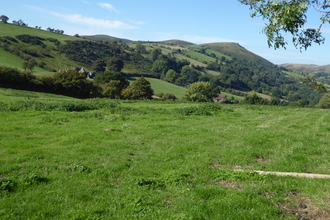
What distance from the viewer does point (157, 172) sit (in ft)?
36.6

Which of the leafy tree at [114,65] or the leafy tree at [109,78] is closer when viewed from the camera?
the leafy tree at [109,78]

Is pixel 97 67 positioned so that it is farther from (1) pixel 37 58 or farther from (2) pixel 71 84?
(2) pixel 71 84

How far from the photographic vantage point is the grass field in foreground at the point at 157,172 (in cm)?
765

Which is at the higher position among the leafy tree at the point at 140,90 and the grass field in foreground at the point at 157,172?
the grass field in foreground at the point at 157,172

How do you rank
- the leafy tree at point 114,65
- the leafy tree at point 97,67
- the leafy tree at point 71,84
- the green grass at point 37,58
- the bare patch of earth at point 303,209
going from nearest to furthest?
the bare patch of earth at point 303,209 < the leafy tree at point 71,84 < the green grass at point 37,58 < the leafy tree at point 97,67 < the leafy tree at point 114,65

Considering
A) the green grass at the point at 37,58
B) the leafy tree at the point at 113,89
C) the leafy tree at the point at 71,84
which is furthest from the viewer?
the green grass at the point at 37,58

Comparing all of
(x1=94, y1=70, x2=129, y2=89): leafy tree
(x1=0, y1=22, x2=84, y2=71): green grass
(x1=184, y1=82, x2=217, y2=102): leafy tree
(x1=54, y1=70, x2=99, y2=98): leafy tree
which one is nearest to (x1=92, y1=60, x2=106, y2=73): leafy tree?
(x1=0, y1=22, x2=84, y2=71): green grass

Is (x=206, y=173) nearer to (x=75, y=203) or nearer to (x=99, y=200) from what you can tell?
(x=99, y=200)

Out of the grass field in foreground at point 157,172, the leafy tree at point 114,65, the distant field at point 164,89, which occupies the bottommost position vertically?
the distant field at point 164,89

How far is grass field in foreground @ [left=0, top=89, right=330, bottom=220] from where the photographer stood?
7647 millimetres

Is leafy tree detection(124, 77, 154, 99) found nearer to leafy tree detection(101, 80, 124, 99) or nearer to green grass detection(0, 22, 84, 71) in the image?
leafy tree detection(101, 80, 124, 99)

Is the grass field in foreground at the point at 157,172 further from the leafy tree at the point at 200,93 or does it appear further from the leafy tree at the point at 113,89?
the leafy tree at the point at 200,93

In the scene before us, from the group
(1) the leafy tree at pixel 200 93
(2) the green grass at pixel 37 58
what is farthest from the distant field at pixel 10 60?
(1) the leafy tree at pixel 200 93

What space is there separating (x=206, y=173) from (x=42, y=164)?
23.0 feet
